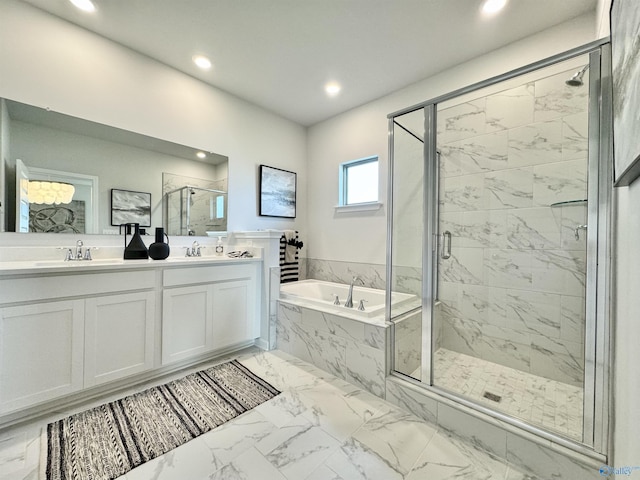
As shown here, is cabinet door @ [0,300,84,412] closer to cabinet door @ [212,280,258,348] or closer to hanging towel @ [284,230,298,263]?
cabinet door @ [212,280,258,348]

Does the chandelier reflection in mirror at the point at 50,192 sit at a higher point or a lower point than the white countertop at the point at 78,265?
higher

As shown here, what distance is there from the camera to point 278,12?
74.0 inches

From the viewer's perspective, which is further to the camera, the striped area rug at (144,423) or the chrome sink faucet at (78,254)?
the chrome sink faucet at (78,254)

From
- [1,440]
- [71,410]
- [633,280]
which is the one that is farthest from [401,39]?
[1,440]

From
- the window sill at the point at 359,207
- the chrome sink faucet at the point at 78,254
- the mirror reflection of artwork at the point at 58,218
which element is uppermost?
the window sill at the point at 359,207

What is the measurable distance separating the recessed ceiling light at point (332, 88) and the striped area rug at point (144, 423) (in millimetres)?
2789

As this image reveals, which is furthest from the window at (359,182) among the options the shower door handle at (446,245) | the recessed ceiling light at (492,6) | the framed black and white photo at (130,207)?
the framed black and white photo at (130,207)

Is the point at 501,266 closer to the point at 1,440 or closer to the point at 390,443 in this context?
the point at 390,443

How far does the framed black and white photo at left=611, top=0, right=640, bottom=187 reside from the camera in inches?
29.0

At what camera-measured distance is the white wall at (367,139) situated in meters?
2.03

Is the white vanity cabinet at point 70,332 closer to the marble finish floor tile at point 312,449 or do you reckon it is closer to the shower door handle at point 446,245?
the marble finish floor tile at point 312,449

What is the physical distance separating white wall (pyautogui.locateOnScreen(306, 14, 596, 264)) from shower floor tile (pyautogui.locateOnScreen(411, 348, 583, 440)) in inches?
48.5

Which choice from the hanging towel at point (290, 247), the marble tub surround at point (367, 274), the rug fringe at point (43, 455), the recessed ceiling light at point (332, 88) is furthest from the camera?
the hanging towel at point (290, 247)

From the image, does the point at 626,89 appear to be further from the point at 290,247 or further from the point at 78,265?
the point at 290,247
